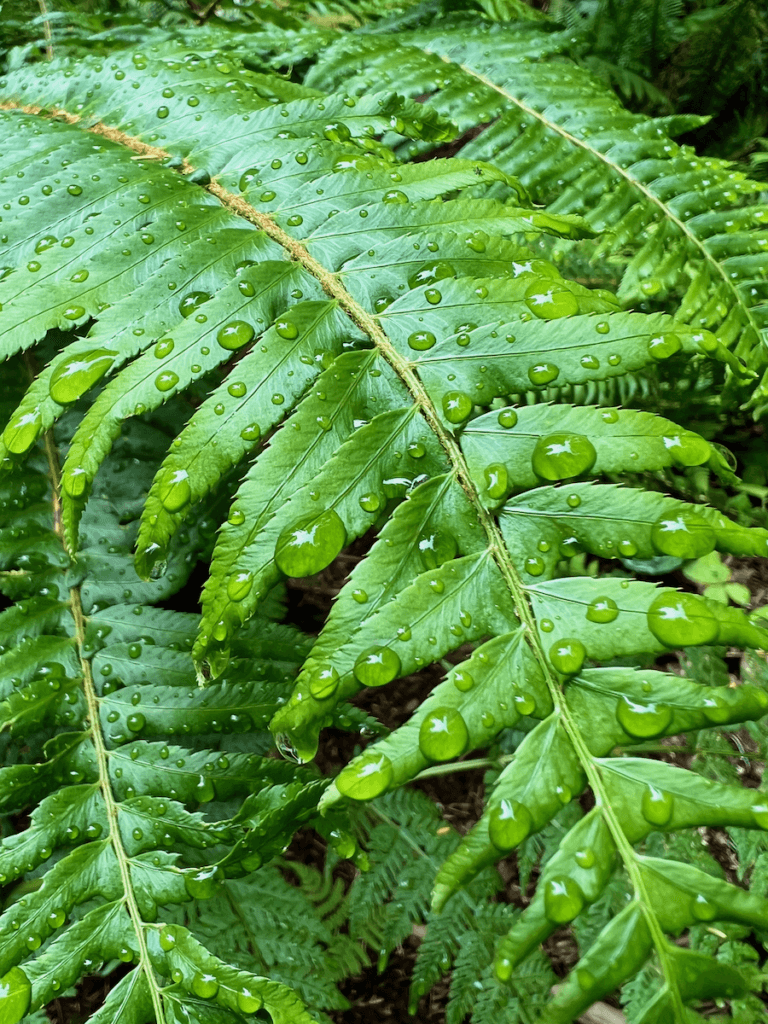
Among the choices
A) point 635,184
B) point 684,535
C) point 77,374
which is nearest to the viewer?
point 684,535

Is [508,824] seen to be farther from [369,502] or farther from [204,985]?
[204,985]

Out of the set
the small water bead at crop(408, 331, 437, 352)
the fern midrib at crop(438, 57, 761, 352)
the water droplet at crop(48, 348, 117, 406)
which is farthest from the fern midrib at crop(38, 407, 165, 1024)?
the fern midrib at crop(438, 57, 761, 352)

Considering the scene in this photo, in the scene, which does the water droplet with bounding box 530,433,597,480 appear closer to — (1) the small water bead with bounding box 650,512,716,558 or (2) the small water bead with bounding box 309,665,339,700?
(1) the small water bead with bounding box 650,512,716,558

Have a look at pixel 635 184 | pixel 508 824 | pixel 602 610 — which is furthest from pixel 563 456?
pixel 635 184

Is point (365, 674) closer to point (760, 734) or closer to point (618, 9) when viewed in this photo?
point (760, 734)

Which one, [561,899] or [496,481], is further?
[496,481]

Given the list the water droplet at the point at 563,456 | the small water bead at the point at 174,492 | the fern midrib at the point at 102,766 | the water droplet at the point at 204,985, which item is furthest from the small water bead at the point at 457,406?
the water droplet at the point at 204,985
